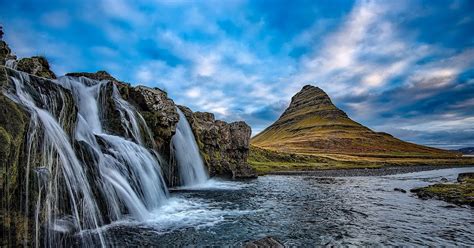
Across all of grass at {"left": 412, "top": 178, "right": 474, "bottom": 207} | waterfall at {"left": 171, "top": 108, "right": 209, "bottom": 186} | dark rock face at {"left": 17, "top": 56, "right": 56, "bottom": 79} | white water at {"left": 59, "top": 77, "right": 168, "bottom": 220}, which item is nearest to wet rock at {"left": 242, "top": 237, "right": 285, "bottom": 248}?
white water at {"left": 59, "top": 77, "right": 168, "bottom": 220}

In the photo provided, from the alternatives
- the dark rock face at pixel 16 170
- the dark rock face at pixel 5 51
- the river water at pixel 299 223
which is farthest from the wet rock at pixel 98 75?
the dark rock face at pixel 16 170

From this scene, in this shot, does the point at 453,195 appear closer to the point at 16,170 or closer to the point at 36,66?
the point at 16,170

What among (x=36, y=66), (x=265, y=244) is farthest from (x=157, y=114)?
(x=265, y=244)

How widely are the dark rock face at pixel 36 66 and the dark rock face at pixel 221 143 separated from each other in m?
25.2

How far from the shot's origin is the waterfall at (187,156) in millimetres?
43250

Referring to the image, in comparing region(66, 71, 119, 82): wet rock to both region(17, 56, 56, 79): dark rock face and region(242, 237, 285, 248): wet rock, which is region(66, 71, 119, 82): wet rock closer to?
region(17, 56, 56, 79): dark rock face

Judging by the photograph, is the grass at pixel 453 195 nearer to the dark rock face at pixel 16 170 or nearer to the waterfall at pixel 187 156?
the waterfall at pixel 187 156

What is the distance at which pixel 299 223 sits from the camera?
2183cm

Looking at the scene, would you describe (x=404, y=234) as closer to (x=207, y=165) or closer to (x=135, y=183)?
(x=135, y=183)

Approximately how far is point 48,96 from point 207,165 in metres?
36.5

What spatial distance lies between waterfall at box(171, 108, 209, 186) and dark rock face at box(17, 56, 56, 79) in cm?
1895

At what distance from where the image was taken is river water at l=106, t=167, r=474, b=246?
1756 centimetres

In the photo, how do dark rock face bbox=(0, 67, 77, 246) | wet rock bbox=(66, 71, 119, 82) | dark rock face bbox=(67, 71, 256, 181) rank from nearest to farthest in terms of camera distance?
dark rock face bbox=(0, 67, 77, 246) < dark rock face bbox=(67, 71, 256, 181) < wet rock bbox=(66, 71, 119, 82)

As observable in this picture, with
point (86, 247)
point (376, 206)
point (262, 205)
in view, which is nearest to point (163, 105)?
point (262, 205)
